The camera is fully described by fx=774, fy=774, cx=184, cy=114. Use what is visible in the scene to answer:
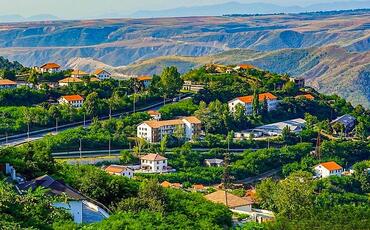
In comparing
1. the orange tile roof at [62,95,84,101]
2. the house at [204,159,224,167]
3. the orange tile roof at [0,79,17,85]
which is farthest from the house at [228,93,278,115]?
the orange tile roof at [0,79,17,85]

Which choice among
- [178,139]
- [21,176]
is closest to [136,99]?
[178,139]

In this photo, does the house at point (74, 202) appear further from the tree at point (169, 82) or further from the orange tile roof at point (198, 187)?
the tree at point (169, 82)

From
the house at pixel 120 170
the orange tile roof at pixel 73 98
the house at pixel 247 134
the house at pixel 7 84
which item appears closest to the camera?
the house at pixel 120 170

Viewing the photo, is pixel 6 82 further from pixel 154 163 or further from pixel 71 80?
pixel 154 163

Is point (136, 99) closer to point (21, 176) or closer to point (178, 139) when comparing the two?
point (178, 139)

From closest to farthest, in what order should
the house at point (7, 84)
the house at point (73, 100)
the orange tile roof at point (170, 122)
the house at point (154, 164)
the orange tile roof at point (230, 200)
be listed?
1. the orange tile roof at point (230, 200)
2. the house at point (154, 164)
3. the orange tile roof at point (170, 122)
4. the house at point (73, 100)
5. the house at point (7, 84)

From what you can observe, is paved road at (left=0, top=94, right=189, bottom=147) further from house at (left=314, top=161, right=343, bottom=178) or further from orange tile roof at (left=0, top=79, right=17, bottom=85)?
house at (left=314, top=161, right=343, bottom=178)

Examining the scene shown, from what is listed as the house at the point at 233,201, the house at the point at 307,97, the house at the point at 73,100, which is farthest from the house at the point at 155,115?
the house at the point at 233,201
